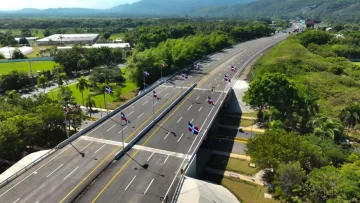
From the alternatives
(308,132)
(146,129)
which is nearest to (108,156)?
(146,129)

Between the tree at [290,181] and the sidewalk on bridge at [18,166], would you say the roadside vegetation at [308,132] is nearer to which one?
the tree at [290,181]

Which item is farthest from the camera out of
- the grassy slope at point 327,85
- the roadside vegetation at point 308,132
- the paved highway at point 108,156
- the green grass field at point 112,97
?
the green grass field at point 112,97

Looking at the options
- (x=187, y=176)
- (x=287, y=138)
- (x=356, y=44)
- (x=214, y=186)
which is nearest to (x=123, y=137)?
(x=187, y=176)

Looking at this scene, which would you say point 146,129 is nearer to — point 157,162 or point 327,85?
point 157,162

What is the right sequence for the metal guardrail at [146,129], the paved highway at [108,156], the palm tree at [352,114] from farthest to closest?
the palm tree at [352,114] < the metal guardrail at [146,129] < the paved highway at [108,156]

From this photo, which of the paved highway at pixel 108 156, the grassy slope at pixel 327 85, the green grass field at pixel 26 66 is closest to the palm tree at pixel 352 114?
the grassy slope at pixel 327 85

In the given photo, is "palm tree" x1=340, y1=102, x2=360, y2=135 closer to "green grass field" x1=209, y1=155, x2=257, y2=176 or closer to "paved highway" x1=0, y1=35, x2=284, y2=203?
"green grass field" x1=209, y1=155, x2=257, y2=176

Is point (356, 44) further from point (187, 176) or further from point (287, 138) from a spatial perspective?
point (187, 176)

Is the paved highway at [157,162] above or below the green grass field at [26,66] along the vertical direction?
above
